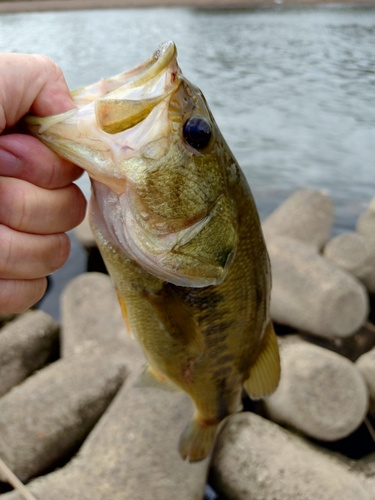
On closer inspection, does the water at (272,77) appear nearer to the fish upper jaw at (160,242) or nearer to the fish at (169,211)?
the fish at (169,211)

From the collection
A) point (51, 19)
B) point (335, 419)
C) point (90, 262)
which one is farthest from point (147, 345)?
point (51, 19)

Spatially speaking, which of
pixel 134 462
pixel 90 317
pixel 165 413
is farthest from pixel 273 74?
pixel 134 462

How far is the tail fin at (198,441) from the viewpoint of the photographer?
1.95 metres

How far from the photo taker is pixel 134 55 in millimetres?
16266

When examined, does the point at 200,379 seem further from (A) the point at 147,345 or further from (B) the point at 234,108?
(B) the point at 234,108

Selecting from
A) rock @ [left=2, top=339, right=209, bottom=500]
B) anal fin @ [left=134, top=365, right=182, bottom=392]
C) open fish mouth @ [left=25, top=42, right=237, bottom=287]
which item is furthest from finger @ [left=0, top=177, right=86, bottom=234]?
rock @ [left=2, top=339, right=209, bottom=500]

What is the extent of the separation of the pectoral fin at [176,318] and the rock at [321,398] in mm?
1451

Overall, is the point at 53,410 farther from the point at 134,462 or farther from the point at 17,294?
the point at 17,294

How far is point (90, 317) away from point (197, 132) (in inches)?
103

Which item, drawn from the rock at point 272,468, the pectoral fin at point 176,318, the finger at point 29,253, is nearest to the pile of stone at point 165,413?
the rock at point 272,468

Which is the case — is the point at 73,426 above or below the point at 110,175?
below

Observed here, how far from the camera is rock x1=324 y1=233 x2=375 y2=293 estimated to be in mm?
4031

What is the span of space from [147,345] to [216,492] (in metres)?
1.52

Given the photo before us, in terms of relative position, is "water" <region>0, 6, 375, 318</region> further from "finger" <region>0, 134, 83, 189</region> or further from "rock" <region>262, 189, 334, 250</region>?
"finger" <region>0, 134, 83, 189</region>
